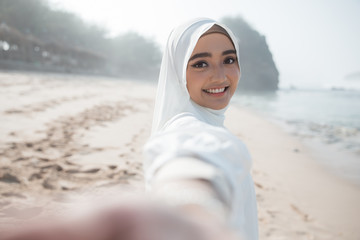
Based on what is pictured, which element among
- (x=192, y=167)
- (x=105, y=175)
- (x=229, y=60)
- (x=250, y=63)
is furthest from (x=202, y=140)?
(x=250, y=63)

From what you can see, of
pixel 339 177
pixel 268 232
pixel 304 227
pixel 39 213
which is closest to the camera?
pixel 39 213

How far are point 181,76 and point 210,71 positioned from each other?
17cm

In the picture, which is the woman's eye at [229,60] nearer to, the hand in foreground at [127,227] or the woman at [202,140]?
the woman at [202,140]

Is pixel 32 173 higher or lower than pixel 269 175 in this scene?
higher

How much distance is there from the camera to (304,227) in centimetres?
204

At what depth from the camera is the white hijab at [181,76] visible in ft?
3.85

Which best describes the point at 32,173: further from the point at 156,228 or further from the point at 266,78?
the point at 266,78

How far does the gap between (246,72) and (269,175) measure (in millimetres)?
43733

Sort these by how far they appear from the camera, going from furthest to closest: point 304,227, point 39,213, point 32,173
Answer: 1. point 32,173
2. point 304,227
3. point 39,213

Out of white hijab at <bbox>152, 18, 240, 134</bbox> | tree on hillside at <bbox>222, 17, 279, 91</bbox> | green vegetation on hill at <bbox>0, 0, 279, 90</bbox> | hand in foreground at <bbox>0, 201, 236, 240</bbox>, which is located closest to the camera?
hand in foreground at <bbox>0, 201, 236, 240</bbox>

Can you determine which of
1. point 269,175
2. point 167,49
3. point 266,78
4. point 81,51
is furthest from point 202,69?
point 266,78

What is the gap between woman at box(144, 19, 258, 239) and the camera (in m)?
0.47

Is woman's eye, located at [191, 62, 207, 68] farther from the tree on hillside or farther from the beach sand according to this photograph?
the tree on hillside

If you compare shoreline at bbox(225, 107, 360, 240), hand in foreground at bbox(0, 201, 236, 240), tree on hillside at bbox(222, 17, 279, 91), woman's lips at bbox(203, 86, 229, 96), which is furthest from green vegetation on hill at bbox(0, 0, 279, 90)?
hand in foreground at bbox(0, 201, 236, 240)
